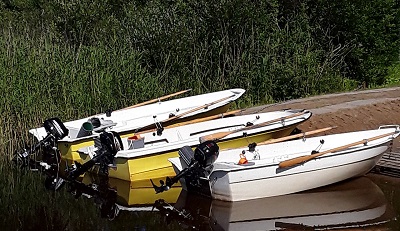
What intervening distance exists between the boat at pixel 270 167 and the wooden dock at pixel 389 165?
1.39 feet

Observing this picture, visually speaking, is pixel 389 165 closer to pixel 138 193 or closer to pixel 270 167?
pixel 270 167

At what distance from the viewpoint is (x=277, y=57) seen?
1769 centimetres

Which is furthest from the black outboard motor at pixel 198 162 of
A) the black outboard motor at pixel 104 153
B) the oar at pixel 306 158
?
the black outboard motor at pixel 104 153

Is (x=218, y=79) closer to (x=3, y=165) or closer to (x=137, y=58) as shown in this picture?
(x=137, y=58)

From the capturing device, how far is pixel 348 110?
14.4 m

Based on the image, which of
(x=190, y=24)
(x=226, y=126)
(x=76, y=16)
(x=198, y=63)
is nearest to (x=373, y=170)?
(x=226, y=126)

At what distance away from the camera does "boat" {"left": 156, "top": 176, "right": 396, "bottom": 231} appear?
9617mm

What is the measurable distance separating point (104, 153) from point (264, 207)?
298 centimetres

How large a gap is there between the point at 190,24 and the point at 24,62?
197 inches

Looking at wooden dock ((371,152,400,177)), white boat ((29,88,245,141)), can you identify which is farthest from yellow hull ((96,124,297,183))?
wooden dock ((371,152,400,177))

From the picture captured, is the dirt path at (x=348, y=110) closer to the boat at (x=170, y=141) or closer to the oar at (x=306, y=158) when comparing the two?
the boat at (x=170, y=141)

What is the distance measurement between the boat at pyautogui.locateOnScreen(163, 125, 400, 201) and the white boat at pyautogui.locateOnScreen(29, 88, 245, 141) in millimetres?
2451

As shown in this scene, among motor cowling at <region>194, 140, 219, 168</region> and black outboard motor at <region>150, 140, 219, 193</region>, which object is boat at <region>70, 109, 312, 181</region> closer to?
black outboard motor at <region>150, 140, 219, 193</region>

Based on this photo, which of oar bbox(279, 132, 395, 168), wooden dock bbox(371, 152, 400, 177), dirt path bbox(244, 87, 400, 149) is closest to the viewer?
oar bbox(279, 132, 395, 168)
